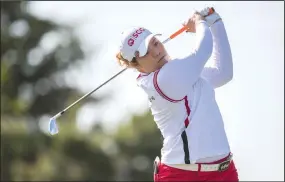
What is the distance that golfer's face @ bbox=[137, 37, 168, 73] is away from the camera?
6852 millimetres

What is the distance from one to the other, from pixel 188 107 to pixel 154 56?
42 centimetres

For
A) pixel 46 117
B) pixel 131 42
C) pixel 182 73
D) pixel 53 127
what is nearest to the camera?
pixel 182 73

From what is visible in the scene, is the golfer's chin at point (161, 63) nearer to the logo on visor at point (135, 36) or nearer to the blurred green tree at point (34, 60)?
the logo on visor at point (135, 36)

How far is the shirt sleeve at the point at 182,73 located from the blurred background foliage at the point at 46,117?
78.2 feet

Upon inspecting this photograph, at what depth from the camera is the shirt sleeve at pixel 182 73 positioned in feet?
22.0

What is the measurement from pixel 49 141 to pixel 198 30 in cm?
2780

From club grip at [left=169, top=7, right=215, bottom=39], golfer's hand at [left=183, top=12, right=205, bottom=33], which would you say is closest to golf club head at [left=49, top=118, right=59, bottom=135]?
club grip at [left=169, top=7, right=215, bottom=39]

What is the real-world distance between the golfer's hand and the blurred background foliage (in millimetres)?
23527

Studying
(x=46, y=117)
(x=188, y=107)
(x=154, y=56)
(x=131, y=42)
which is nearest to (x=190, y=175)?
(x=188, y=107)

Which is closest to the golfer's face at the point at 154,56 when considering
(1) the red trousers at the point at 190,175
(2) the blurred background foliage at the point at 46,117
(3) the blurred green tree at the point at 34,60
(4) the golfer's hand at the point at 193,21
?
(4) the golfer's hand at the point at 193,21

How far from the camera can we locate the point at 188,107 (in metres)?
6.83

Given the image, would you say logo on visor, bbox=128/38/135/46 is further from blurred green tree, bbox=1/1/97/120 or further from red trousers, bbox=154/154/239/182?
blurred green tree, bbox=1/1/97/120

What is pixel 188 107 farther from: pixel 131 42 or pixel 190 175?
pixel 131 42

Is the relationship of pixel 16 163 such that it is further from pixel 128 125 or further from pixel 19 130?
pixel 128 125
